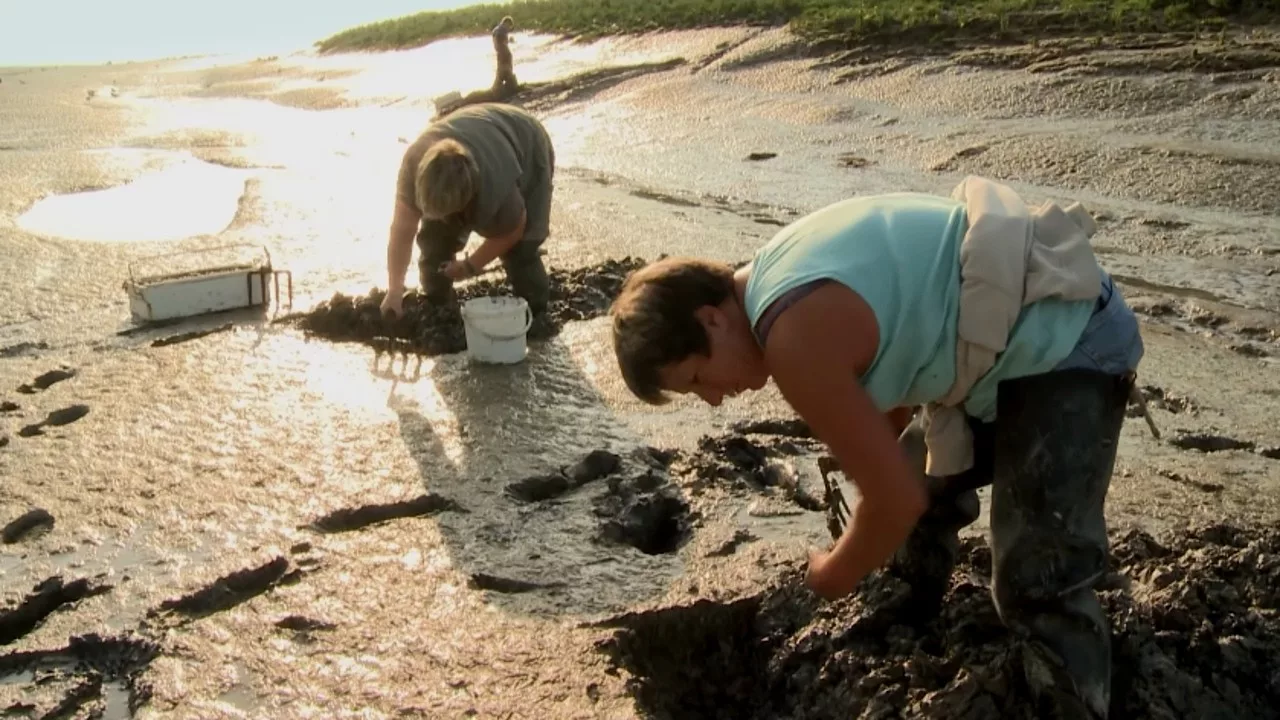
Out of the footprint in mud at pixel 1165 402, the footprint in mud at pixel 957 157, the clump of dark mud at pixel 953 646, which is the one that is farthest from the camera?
the footprint in mud at pixel 957 157

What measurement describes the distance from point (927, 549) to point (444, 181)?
8.23ft

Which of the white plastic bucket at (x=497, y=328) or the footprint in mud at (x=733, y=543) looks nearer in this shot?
the footprint in mud at (x=733, y=543)

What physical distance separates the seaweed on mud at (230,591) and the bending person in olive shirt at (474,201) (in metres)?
1.72

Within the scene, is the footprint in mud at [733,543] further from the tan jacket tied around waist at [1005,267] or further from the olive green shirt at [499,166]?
the olive green shirt at [499,166]

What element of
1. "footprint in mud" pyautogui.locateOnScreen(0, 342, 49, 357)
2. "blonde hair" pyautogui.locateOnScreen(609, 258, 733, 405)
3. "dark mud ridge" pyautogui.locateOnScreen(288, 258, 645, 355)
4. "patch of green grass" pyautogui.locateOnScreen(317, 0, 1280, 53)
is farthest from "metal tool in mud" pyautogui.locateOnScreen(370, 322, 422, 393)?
"patch of green grass" pyautogui.locateOnScreen(317, 0, 1280, 53)

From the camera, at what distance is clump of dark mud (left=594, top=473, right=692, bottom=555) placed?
341 cm

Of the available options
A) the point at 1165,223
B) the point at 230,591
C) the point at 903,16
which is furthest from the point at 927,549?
the point at 903,16

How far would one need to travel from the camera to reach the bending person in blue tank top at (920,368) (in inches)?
79.9

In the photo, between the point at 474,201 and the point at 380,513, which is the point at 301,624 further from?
the point at 474,201

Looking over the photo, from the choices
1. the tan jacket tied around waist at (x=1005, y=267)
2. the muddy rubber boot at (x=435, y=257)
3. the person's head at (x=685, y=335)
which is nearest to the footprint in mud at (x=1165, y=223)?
the muddy rubber boot at (x=435, y=257)

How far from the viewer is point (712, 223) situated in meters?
7.24

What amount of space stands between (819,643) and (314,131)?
13413 mm

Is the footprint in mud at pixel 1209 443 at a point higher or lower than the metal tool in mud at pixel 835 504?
lower

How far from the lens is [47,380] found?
192 inches
